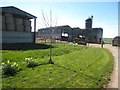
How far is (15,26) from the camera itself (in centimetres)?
2992

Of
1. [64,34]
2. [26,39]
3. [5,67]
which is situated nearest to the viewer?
[5,67]

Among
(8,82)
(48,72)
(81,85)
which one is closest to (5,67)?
(8,82)

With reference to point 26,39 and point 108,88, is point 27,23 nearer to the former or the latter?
point 26,39

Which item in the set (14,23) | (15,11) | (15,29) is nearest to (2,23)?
(14,23)

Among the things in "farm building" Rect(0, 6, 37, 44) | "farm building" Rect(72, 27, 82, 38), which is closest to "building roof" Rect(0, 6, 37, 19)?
"farm building" Rect(0, 6, 37, 44)

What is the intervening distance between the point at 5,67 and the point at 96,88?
4893mm

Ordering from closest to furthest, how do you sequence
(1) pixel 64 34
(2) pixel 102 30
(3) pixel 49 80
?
(3) pixel 49 80, (1) pixel 64 34, (2) pixel 102 30

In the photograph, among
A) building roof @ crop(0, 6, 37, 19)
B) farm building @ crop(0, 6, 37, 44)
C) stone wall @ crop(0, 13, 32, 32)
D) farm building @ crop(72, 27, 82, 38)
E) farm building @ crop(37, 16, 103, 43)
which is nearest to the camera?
farm building @ crop(0, 6, 37, 44)

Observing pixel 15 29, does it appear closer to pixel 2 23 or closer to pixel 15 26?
pixel 15 26

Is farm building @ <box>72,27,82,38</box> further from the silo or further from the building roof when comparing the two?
the silo

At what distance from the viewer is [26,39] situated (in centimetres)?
3112

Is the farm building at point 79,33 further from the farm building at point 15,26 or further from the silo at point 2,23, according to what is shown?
the silo at point 2,23

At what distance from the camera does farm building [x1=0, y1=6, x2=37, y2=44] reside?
91.2 ft

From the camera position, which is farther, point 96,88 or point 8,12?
point 8,12
